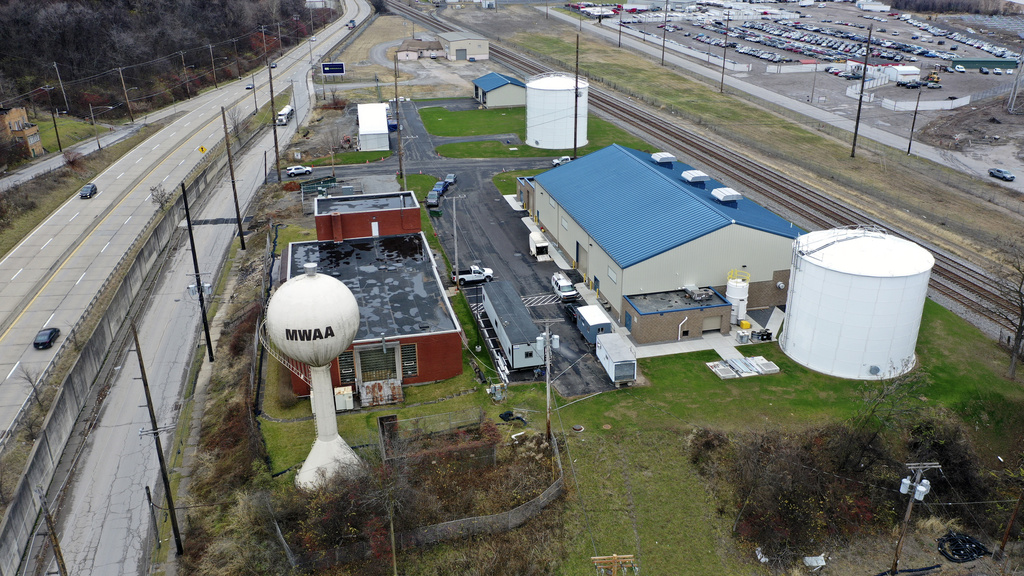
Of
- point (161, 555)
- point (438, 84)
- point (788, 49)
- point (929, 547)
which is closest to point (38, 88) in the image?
point (438, 84)

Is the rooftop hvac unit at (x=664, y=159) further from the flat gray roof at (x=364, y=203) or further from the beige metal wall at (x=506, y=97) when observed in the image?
the beige metal wall at (x=506, y=97)

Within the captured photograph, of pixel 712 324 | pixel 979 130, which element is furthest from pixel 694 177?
pixel 979 130

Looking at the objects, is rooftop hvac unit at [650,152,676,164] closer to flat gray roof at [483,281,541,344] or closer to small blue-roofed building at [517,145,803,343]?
small blue-roofed building at [517,145,803,343]

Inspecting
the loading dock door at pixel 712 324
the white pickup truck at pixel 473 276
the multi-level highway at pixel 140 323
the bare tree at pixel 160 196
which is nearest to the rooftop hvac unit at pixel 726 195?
the loading dock door at pixel 712 324

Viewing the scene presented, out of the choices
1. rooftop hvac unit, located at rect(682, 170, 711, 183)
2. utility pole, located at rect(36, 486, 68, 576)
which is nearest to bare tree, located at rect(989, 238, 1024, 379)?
rooftop hvac unit, located at rect(682, 170, 711, 183)

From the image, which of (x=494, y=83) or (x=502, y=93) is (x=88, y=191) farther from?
(x=494, y=83)

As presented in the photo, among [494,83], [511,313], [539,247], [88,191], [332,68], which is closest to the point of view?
[511,313]

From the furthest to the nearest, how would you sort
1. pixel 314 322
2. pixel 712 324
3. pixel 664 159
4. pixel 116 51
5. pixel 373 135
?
pixel 116 51, pixel 373 135, pixel 664 159, pixel 712 324, pixel 314 322
